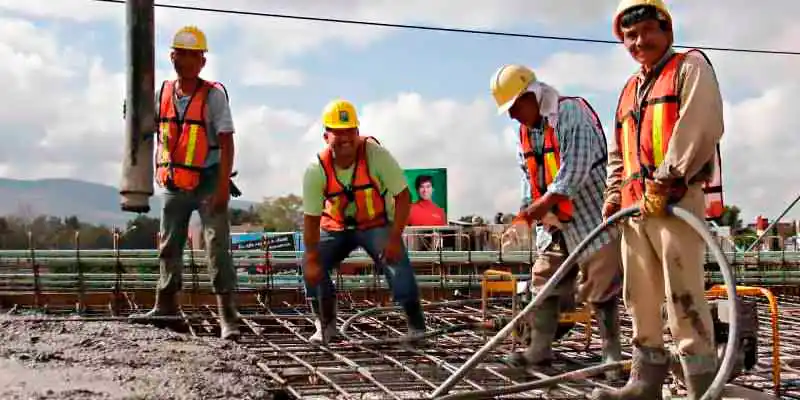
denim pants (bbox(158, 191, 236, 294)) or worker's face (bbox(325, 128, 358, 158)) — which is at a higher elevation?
worker's face (bbox(325, 128, 358, 158))

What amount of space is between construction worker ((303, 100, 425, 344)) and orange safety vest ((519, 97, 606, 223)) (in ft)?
2.57

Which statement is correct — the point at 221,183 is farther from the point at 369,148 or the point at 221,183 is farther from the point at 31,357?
the point at 31,357

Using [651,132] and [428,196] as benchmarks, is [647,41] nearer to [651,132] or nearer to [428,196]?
[651,132]

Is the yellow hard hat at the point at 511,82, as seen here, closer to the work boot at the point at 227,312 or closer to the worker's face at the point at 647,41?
the worker's face at the point at 647,41

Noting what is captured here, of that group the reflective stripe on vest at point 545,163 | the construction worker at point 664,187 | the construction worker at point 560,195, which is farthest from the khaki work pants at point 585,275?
the construction worker at point 664,187

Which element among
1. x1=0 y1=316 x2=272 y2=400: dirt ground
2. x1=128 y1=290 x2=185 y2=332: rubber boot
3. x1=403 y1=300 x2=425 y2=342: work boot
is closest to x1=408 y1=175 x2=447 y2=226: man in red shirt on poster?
x1=128 y1=290 x2=185 y2=332: rubber boot

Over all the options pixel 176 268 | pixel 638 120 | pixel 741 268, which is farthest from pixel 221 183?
pixel 741 268

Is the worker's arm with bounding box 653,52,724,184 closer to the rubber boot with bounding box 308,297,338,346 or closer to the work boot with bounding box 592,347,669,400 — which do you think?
the work boot with bounding box 592,347,669,400

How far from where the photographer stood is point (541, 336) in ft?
15.7

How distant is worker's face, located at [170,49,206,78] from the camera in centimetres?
539

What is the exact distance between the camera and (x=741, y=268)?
1073cm

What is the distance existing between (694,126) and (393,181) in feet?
7.86

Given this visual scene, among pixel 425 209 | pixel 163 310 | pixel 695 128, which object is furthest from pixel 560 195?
pixel 425 209

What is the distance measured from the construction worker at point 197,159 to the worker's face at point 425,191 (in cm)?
1733
